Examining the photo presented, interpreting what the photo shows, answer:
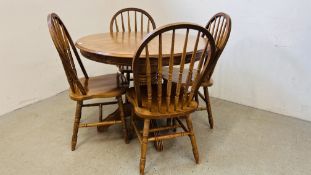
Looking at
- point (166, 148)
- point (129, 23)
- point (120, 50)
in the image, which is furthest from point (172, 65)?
point (129, 23)

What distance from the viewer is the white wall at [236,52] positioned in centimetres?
219

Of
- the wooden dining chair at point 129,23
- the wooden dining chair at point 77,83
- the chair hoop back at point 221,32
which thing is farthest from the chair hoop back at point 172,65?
the wooden dining chair at point 129,23

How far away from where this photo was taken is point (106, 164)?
1651 millimetres

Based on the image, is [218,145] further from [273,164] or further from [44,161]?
[44,161]

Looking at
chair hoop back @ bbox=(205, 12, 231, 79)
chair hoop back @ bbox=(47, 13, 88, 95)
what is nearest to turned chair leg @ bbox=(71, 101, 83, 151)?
chair hoop back @ bbox=(47, 13, 88, 95)

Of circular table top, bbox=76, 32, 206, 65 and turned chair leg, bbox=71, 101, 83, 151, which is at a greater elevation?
circular table top, bbox=76, 32, 206, 65

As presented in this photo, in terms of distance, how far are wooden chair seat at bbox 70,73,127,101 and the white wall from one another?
96cm

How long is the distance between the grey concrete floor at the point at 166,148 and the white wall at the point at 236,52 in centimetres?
22

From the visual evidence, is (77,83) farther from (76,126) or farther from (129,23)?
(129,23)

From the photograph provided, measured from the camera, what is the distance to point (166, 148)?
1830 mm

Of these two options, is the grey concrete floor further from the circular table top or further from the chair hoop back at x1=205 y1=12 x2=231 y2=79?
the circular table top

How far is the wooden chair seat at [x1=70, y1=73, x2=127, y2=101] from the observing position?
5.46ft

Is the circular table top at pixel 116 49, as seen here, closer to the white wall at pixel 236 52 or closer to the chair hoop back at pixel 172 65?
the chair hoop back at pixel 172 65

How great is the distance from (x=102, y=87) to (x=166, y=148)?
650mm
